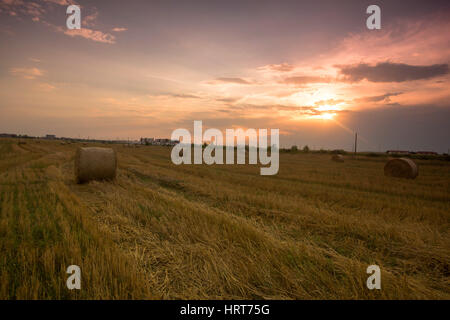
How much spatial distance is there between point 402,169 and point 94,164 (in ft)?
67.3

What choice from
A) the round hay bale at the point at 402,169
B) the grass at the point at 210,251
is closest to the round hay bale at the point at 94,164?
the grass at the point at 210,251

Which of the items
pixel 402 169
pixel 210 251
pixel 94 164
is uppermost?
pixel 94 164

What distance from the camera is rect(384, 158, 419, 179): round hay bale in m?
16.7

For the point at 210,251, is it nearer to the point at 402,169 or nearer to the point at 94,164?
the point at 94,164

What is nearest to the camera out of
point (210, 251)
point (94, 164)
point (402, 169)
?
point (210, 251)

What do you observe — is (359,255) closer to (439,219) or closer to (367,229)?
(367,229)

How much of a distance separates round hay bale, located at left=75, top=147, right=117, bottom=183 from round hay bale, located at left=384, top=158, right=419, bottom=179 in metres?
19.5

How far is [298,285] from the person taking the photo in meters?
2.81

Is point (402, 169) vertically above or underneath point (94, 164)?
underneath

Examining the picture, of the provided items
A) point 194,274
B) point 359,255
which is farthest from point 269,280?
point 359,255

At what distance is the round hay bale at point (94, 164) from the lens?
32.0ft

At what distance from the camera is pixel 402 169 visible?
17.2 meters

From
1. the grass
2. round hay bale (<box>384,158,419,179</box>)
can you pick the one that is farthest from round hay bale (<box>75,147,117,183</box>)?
round hay bale (<box>384,158,419,179</box>)

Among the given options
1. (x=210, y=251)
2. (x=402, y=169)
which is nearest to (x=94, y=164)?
(x=210, y=251)
